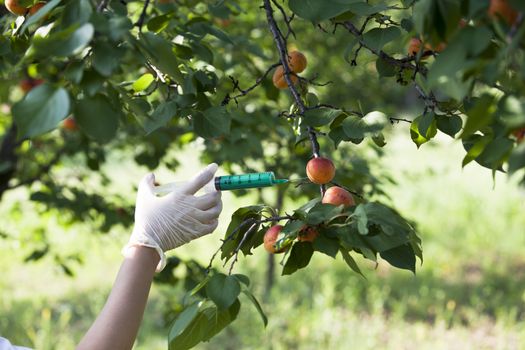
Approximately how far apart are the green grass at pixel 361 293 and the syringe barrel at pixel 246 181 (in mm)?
1097

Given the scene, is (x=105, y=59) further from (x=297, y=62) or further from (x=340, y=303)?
(x=340, y=303)

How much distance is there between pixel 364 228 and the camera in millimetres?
944

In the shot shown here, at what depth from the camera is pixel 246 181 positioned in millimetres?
1403

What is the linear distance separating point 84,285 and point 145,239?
12.5ft

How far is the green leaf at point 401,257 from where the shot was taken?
3.47 feet

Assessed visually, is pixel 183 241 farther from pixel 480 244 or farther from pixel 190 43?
pixel 480 244

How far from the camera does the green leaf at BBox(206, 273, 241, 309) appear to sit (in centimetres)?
106

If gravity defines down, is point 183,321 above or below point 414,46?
below

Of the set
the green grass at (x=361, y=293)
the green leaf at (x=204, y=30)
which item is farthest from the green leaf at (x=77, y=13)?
the green grass at (x=361, y=293)

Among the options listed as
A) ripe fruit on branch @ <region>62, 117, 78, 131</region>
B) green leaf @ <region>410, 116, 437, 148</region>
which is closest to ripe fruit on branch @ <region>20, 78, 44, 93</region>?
ripe fruit on branch @ <region>62, 117, 78, 131</region>

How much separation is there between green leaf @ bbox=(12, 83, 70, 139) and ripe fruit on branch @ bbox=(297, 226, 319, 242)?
0.45 metres

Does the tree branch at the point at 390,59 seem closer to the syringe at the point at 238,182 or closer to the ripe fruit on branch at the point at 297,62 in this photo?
the ripe fruit on branch at the point at 297,62

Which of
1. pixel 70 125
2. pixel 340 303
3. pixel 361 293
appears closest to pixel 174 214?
pixel 70 125

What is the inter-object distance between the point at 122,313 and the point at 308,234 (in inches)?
17.7
